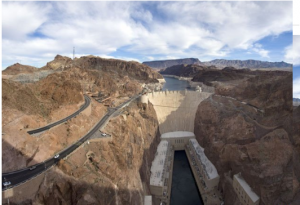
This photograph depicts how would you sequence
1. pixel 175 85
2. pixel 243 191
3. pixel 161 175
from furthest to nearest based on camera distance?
pixel 175 85 → pixel 161 175 → pixel 243 191

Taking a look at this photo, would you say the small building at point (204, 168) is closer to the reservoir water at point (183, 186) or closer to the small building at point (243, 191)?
the reservoir water at point (183, 186)

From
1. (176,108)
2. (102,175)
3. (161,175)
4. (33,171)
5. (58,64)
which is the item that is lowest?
(161,175)

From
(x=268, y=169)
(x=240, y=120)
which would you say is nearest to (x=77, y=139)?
(x=268, y=169)

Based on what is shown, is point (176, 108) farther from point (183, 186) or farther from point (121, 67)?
point (121, 67)

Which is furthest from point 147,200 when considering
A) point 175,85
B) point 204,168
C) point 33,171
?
point 175,85

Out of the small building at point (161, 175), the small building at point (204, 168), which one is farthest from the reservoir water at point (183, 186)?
the small building at point (204, 168)

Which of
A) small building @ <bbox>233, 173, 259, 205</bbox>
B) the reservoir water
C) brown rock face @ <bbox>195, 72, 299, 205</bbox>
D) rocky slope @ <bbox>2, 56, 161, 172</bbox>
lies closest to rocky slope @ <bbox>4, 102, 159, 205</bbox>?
rocky slope @ <bbox>2, 56, 161, 172</bbox>

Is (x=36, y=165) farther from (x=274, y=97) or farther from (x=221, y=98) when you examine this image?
(x=221, y=98)
